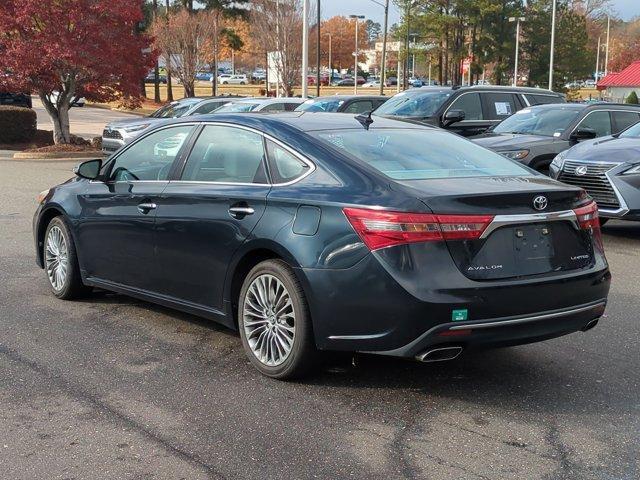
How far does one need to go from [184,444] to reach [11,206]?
9.83 meters

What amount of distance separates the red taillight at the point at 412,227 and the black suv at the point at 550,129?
7410 millimetres

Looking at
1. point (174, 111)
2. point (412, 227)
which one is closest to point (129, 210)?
point (412, 227)

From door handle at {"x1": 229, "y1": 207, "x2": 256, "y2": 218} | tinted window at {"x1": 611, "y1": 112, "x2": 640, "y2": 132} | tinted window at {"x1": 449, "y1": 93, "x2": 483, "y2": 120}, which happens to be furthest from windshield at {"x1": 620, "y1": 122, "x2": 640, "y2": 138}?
A: door handle at {"x1": 229, "y1": 207, "x2": 256, "y2": 218}

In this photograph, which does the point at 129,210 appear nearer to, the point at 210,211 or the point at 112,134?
the point at 210,211

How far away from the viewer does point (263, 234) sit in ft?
15.8

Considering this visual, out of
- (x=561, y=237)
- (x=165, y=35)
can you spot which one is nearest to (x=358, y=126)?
(x=561, y=237)

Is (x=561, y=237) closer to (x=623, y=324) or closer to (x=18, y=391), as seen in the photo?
(x=623, y=324)

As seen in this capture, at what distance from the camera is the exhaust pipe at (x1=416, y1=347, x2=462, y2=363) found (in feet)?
14.2

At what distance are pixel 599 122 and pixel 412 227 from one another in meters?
9.76

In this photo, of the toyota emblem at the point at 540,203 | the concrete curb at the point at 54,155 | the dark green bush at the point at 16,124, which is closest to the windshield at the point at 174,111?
the concrete curb at the point at 54,155

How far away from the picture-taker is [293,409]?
14.7 feet

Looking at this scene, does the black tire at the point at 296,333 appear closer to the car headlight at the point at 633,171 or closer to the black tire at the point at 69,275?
the black tire at the point at 69,275

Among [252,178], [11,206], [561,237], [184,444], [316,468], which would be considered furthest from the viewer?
[11,206]

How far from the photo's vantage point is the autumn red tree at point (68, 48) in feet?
68.9
